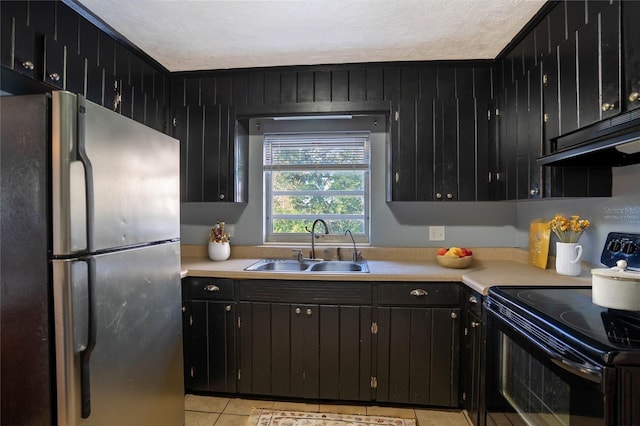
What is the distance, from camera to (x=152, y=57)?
212 centimetres

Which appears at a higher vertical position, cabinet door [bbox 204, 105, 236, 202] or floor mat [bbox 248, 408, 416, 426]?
cabinet door [bbox 204, 105, 236, 202]

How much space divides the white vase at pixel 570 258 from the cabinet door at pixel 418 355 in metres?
0.63

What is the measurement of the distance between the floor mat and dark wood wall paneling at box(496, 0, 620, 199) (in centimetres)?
155

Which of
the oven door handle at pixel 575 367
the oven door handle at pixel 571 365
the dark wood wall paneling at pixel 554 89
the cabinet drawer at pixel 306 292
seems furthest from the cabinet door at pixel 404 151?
the oven door handle at pixel 575 367

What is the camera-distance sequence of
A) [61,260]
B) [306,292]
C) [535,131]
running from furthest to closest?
[306,292], [535,131], [61,260]

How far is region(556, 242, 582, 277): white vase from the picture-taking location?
1.70 meters

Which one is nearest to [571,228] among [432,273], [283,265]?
[432,273]

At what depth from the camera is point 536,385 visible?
115 centimetres

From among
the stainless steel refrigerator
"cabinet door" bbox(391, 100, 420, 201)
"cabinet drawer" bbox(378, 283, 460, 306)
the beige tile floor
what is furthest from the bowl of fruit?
the stainless steel refrigerator

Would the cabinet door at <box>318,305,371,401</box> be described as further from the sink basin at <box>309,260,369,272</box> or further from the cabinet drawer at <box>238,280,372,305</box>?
the sink basin at <box>309,260,369,272</box>

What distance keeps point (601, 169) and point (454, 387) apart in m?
1.47

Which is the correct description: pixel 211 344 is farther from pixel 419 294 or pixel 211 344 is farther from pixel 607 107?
pixel 607 107

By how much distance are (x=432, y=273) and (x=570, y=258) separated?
2.40ft

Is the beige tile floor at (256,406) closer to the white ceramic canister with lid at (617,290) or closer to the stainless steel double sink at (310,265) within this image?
the stainless steel double sink at (310,265)
